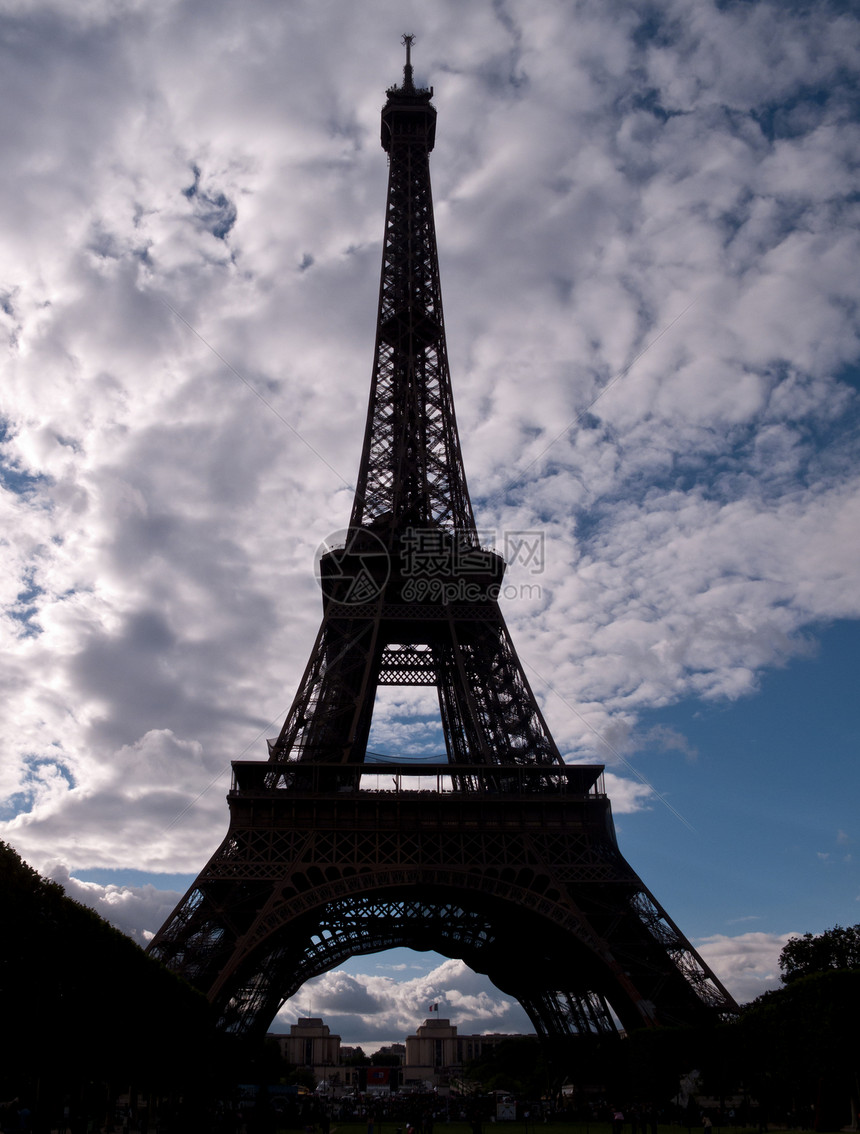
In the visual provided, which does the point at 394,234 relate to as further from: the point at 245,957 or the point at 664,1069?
the point at 664,1069

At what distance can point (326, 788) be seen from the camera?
42938 millimetres

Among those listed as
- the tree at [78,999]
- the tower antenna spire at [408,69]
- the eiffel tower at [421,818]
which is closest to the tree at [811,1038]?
the eiffel tower at [421,818]

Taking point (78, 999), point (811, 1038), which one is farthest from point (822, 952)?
point (78, 999)

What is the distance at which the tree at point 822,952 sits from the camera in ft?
185

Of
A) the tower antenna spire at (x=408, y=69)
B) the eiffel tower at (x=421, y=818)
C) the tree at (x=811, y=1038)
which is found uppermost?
the tower antenna spire at (x=408, y=69)

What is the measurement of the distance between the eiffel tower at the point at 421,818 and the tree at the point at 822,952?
15.1m

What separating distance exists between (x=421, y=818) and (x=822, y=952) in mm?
31521

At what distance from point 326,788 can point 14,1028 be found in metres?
17.7

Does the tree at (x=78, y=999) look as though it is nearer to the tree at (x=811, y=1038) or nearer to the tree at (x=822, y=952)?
the tree at (x=811, y=1038)

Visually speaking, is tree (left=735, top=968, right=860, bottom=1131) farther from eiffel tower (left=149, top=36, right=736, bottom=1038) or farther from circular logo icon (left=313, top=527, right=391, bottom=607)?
circular logo icon (left=313, top=527, right=391, bottom=607)

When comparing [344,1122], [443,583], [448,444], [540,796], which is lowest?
[344,1122]

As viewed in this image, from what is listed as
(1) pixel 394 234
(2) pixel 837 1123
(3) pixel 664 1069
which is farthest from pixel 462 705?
(1) pixel 394 234

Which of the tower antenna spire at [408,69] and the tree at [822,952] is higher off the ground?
the tower antenna spire at [408,69]

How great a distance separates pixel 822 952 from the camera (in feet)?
188
